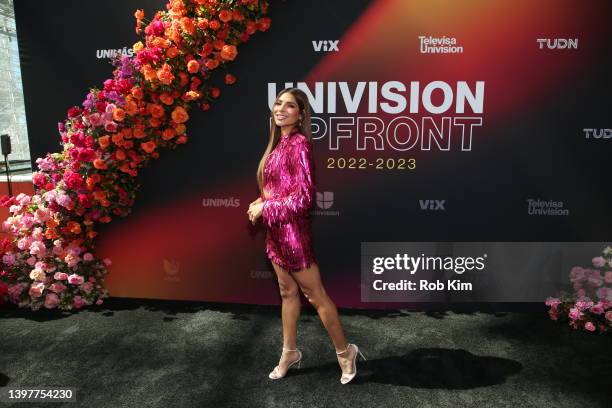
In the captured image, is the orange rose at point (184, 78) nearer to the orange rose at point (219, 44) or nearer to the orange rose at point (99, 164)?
the orange rose at point (219, 44)

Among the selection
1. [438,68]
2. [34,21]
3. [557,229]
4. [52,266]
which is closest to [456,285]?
[557,229]

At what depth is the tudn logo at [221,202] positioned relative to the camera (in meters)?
3.75

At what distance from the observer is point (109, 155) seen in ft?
11.7

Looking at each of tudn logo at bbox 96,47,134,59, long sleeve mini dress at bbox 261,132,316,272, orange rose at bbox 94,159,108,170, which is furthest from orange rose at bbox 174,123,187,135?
long sleeve mini dress at bbox 261,132,316,272

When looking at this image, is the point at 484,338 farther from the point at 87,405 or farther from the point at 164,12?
the point at 164,12

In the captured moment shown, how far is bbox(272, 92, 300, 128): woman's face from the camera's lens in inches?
93.3

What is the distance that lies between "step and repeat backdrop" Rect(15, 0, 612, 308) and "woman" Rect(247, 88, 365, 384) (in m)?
1.17

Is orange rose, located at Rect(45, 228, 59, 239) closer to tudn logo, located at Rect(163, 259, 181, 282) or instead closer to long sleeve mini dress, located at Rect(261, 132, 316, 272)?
tudn logo, located at Rect(163, 259, 181, 282)

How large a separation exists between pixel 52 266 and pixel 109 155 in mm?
1143

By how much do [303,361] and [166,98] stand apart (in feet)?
7.56

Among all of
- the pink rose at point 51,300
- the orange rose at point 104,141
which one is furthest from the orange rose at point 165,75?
the pink rose at point 51,300

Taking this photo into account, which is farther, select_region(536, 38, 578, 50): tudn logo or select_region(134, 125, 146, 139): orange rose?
select_region(134, 125, 146, 139): orange rose

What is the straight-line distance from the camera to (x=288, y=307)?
8.45ft

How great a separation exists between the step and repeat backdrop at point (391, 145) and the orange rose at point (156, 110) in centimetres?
29
